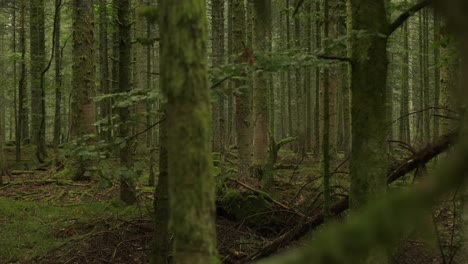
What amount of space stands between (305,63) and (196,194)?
7.70 ft

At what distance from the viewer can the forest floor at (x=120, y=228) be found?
7.50 m

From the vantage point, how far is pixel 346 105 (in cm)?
1614

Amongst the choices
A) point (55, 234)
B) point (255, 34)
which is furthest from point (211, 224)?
point (255, 34)

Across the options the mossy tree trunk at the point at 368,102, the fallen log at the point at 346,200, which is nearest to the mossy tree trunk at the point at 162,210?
the fallen log at the point at 346,200

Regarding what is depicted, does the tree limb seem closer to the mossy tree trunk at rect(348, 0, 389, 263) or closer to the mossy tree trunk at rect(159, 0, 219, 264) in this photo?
the mossy tree trunk at rect(348, 0, 389, 263)

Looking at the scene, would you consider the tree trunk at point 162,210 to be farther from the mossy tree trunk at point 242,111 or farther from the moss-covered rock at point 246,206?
the mossy tree trunk at point 242,111

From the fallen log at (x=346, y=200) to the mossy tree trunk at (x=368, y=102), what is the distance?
136 cm

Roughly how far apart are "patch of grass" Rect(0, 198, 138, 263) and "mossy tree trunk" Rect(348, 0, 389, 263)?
515 centimetres

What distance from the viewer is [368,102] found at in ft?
16.1

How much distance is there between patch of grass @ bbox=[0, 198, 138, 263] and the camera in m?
8.41

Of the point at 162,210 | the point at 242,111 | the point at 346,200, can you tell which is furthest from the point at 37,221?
the point at 346,200

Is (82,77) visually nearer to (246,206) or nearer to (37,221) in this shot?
(37,221)

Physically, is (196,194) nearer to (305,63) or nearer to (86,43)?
(305,63)

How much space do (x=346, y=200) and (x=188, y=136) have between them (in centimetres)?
481
